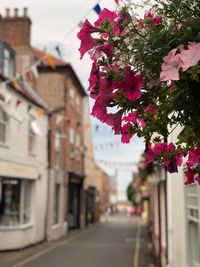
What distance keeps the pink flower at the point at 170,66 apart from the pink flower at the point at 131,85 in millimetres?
173

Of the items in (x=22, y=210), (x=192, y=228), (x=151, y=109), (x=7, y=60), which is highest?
(x=7, y=60)

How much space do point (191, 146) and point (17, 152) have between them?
15.9 m

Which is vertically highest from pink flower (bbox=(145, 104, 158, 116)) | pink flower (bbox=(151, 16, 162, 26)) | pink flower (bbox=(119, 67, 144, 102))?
pink flower (bbox=(151, 16, 162, 26))

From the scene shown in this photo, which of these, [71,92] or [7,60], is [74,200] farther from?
[7,60]

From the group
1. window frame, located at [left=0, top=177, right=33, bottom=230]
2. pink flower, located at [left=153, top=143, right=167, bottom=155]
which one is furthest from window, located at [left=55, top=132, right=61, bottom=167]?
pink flower, located at [left=153, top=143, right=167, bottom=155]

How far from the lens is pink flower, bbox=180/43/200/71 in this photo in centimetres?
221

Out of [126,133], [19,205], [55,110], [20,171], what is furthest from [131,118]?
[55,110]

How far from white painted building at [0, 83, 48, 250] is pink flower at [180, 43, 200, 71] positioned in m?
13.6

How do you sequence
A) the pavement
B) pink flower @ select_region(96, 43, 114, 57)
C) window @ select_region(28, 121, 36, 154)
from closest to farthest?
pink flower @ select_region(96, 43, 114, 57), the pavement, window @ select_region(28, 121, 36, 154)

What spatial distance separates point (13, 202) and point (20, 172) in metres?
1.24

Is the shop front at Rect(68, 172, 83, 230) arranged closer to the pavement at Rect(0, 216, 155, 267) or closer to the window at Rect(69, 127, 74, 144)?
the window at Rect(69, 127, 74, 144)

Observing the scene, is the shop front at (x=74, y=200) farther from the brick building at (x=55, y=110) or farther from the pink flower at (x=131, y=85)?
the pink flower at (x=131, y=85)

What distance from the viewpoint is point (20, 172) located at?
18219mm

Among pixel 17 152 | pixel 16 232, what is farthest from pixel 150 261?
pixel 17 152
